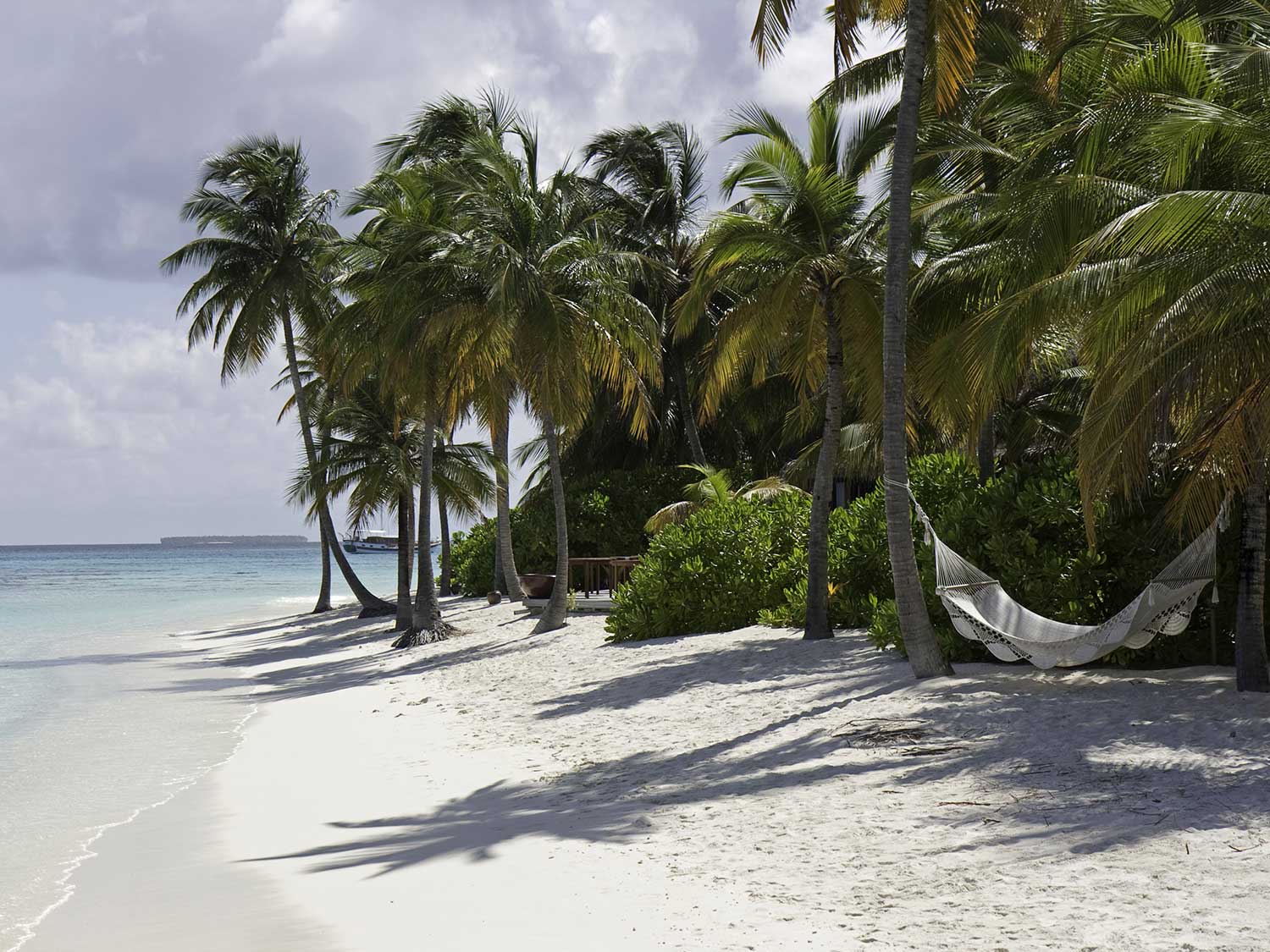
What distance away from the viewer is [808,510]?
13352 mm

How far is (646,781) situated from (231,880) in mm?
2444

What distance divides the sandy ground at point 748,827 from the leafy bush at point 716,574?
2941 mm

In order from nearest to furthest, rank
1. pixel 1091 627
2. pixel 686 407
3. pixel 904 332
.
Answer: pixel 1091 627 < pixel 904 332 < pixel 686 407

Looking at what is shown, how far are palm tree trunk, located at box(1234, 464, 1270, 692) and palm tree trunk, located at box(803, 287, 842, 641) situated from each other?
415cm

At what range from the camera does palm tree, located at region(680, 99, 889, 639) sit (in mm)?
10359

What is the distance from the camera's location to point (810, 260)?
33.6ft

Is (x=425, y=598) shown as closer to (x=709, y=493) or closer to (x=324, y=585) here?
(x=709, y=493)

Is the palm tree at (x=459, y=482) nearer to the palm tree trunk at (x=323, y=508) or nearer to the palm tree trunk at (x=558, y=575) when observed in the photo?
the palm tree trunk at (x=323, y=508)

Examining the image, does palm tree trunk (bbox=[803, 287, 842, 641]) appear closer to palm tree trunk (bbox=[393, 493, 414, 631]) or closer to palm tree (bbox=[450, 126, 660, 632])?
palm tree (bbox=[450, 126, 660, 632])

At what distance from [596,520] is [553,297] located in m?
9.13

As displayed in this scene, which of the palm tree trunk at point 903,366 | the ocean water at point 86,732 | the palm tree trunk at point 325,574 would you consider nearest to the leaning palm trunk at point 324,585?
the palm tree trunk at point 325,574

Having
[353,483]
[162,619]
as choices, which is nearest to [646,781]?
[353,483]

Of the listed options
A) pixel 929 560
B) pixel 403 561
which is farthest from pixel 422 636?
pixel 929 560

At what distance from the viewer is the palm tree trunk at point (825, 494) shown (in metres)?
10.7
